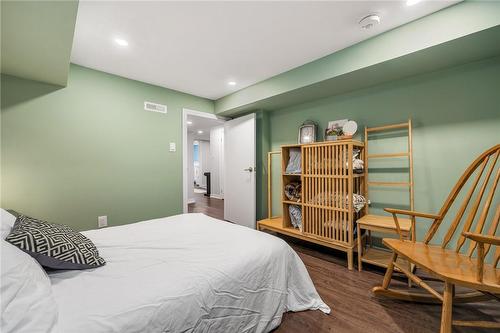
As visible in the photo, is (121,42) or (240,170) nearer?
(121,42)

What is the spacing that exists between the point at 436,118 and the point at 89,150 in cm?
385

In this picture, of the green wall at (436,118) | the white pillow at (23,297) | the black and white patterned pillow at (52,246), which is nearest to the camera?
the white pillow at (23,297)

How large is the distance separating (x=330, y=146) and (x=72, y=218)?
3.06 meters

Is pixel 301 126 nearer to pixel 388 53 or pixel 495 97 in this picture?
pixel 388 53

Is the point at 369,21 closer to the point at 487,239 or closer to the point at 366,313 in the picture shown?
the point at 487,239

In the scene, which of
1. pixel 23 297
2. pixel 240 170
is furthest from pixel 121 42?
pixel 240 170

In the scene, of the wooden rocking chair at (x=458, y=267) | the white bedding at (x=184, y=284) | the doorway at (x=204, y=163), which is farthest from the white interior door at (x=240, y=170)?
the wooden rocking chair at (x=458, y=267)

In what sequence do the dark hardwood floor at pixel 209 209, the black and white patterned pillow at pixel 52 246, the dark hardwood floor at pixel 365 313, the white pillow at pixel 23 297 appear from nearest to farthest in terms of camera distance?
the white pillow at pixel 23 297 < the black and white patterned pillow at pixel 52 246 < the dark hardwood floor at pixel 365 313 < the dark hardwood floor at pixel 209 209

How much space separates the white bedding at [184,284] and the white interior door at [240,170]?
1.78 m

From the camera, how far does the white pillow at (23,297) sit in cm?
64

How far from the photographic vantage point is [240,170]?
3.70m

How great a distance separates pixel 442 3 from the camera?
157 centimetres

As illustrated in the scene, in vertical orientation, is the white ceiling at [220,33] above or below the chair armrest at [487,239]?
above

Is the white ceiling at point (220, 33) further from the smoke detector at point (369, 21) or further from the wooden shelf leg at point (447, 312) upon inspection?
the wooden shelf leg at point (447, 312)
